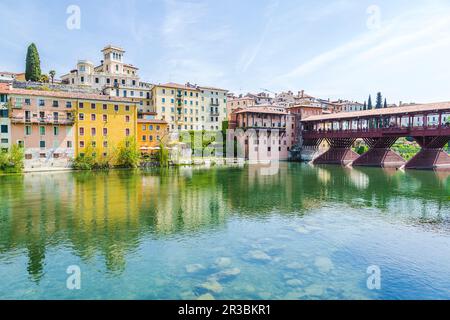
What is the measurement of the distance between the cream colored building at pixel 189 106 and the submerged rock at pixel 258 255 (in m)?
52.4

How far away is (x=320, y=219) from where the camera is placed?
19.7m

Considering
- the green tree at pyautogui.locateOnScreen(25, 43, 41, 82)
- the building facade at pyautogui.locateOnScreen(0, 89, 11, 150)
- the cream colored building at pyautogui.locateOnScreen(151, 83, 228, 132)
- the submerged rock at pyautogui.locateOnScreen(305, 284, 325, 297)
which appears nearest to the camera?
the submerged rock at pyautogui.locateOnScreen(305, 284, 325, 297)

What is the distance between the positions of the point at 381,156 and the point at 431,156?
8.96 metres

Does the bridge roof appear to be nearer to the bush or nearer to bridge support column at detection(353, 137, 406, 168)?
bridge support column at detection(353, 137, 406, 168)

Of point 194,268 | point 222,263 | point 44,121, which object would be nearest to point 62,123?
point 44,121

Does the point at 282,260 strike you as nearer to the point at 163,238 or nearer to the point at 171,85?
the point at 163,238

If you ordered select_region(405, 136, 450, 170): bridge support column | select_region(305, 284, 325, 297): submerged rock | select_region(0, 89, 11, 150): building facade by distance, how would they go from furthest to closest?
select_region(405, 136, 450, 170): bridge support column
select_region(0, 89, 11, 150): building facade
select_region(305, 284, 325, 297): submerged rock

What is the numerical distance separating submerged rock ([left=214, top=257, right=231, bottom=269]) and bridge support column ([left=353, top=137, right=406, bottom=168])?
52200 millimetres

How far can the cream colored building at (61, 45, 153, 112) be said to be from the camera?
65.9m

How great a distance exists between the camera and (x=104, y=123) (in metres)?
48.8

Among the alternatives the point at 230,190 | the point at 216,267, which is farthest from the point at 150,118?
the point at 216,267

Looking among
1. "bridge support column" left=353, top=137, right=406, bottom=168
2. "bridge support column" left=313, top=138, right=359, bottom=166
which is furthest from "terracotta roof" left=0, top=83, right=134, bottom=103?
"bridge support column" left=353, top=137, right=406, bottom=168

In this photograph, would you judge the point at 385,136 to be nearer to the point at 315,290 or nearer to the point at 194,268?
the point at 315,290

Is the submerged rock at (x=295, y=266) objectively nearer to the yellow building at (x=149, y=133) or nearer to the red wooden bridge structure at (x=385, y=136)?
the yellow building at (x=149, y=133)
